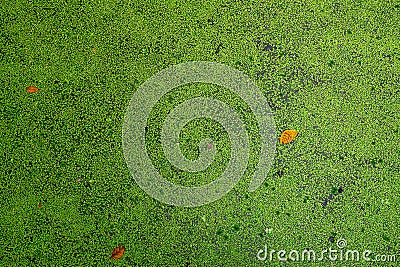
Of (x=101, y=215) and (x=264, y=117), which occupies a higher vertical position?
(x=264, y=117)

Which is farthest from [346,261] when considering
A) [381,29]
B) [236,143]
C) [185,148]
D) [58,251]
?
[58,251]

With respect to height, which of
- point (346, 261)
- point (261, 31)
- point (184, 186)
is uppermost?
point (261, 31)

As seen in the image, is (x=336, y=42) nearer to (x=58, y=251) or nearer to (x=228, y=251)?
(x=228, y=251)
